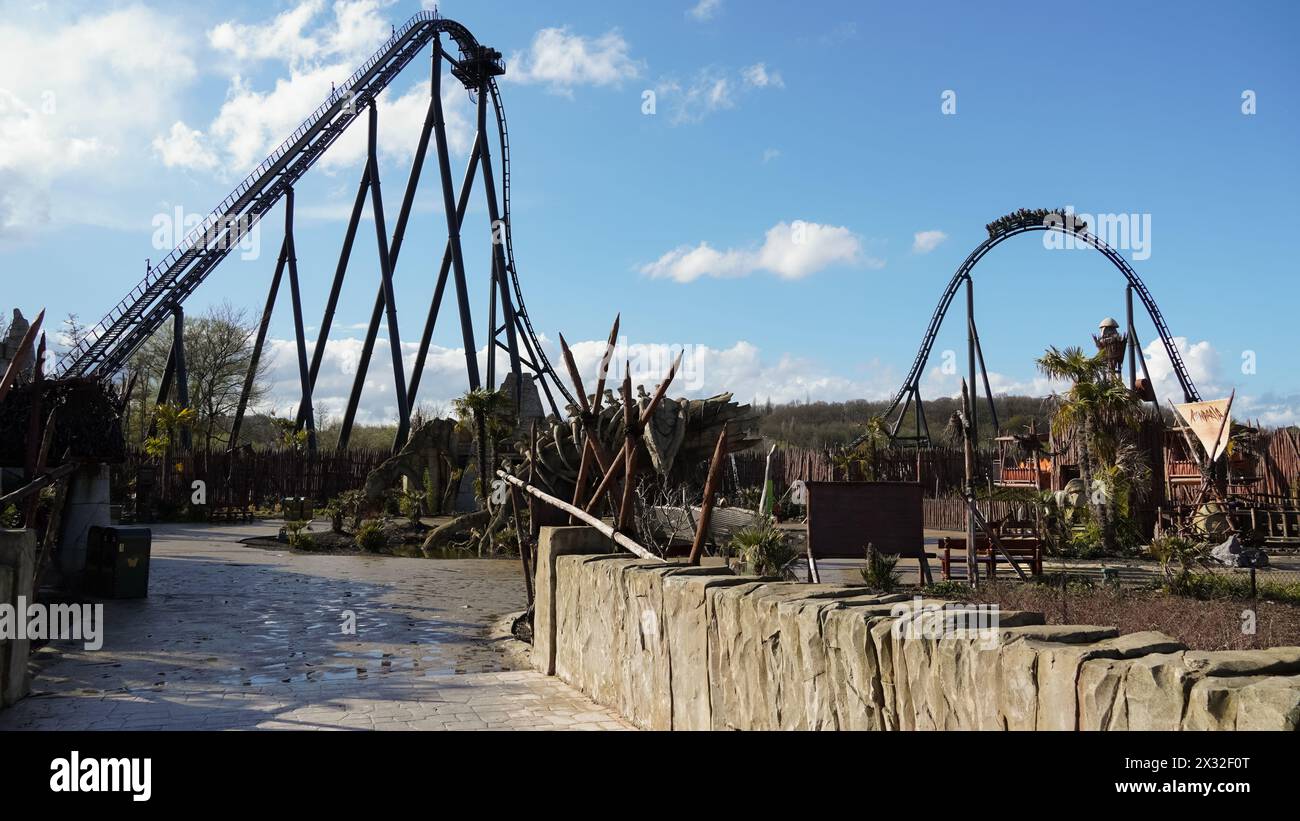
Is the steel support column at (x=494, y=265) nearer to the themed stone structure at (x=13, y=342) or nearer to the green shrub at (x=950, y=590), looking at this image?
the themed stone structure at (x=13, y=342)

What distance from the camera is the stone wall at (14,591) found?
522 centimetres

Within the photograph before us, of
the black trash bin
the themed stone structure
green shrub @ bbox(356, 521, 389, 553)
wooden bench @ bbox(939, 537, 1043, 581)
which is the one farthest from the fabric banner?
the themed stone structure

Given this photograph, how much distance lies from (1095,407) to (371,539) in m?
13.5

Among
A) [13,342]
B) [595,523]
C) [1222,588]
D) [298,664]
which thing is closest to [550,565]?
[595,523]

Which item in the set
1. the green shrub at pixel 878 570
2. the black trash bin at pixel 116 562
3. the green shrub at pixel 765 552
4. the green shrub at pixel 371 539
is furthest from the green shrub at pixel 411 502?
the green shrub at pixel 878 570

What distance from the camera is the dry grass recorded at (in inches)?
284

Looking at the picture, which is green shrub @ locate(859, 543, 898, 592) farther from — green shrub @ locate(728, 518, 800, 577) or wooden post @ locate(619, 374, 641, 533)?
wooden post @ locate(619, 374, 641, 533)

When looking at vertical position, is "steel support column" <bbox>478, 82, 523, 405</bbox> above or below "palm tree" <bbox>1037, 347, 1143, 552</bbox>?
above

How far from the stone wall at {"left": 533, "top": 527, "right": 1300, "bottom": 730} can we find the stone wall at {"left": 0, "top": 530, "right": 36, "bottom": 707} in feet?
10.4

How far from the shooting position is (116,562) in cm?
990

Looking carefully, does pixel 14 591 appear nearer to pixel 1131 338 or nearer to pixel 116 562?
Answer: pixel 116 562

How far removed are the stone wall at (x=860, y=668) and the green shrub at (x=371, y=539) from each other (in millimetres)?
12933
